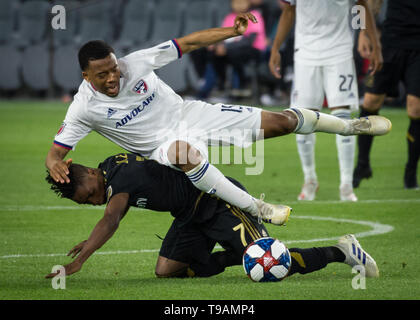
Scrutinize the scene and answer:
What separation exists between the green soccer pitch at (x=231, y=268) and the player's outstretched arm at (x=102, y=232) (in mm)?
186

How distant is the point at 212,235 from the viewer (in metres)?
6.11

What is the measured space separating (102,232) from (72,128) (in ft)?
5.09

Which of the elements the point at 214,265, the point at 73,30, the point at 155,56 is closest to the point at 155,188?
the point at 214,265

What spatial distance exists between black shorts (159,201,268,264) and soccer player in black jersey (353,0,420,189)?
4.28 meters

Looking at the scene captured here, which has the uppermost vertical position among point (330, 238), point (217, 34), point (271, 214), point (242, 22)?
point (242, 22)

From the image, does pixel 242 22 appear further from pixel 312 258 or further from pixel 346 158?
pixel 346 158

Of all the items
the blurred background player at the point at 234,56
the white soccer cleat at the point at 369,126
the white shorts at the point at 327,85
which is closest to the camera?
the white soccer cleat at the point at 369,126

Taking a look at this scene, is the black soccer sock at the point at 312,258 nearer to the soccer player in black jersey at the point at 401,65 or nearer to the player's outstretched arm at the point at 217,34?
the player's outstretched arm at the point at 217,34

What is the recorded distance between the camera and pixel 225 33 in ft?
22.4

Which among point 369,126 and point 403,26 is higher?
point 403,26

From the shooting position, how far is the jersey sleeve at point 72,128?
6848 mm

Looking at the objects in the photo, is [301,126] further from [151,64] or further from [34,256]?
[34,256]

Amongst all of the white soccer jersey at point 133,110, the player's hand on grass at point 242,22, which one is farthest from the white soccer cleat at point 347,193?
the player's hand on grass at point 242,22
